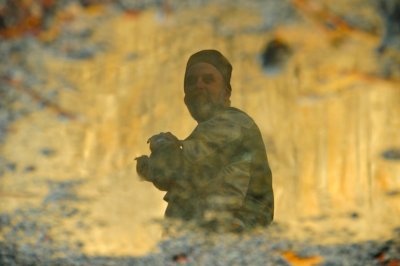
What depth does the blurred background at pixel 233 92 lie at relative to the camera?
60.9 inches

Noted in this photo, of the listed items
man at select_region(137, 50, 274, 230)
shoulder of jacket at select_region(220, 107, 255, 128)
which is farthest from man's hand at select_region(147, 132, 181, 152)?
shoulder of jacket at select_region(220, 107, 255, 128)

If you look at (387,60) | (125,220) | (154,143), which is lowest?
(125,220)

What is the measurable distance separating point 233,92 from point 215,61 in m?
0.07

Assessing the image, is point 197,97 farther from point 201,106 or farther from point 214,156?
point 214,156

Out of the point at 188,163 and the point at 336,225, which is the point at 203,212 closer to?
the point at 188,163

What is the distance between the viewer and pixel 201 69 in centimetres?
157


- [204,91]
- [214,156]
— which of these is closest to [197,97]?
[204,91]

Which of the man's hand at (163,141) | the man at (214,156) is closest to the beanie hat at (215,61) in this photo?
the man at (214,156)

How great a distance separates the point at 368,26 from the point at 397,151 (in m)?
0.26

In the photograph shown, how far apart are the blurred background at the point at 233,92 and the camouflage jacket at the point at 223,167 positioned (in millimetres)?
23

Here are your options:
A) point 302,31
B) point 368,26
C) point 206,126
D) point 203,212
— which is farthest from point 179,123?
point 368,26

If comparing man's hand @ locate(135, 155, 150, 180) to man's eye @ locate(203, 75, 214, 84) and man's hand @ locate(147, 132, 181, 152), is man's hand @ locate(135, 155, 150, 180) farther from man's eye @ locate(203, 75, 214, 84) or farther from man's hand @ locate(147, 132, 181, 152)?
man's eye @ locate(203, 75, 214, 84)

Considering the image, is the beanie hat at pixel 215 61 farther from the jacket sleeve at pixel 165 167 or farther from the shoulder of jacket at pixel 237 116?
the jacket sleeve at pixel 165 167

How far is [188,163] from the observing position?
1562 millimetres
